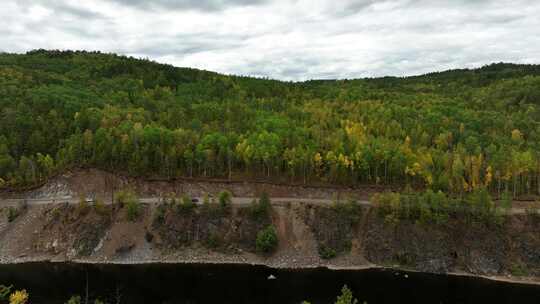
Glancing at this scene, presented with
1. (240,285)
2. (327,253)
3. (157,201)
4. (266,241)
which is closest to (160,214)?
(157,201)

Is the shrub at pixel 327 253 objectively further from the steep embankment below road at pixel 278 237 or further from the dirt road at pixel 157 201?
the dirt road at pixel 157 201

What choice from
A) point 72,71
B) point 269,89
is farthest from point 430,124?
point 72,71

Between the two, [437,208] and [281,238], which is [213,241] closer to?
[281,238]

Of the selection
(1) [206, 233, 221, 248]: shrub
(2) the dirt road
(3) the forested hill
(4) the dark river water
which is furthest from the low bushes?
(1) [206, 233, 221, 248]: shrub

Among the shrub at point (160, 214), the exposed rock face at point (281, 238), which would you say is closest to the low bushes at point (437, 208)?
the exposed rock face at point (281, 238)

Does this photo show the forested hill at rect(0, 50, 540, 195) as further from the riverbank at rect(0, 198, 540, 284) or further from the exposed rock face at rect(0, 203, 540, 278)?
the riverbank at rect(0, 198, 540, 284)

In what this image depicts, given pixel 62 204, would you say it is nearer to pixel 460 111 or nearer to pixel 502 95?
pixel 460 111
